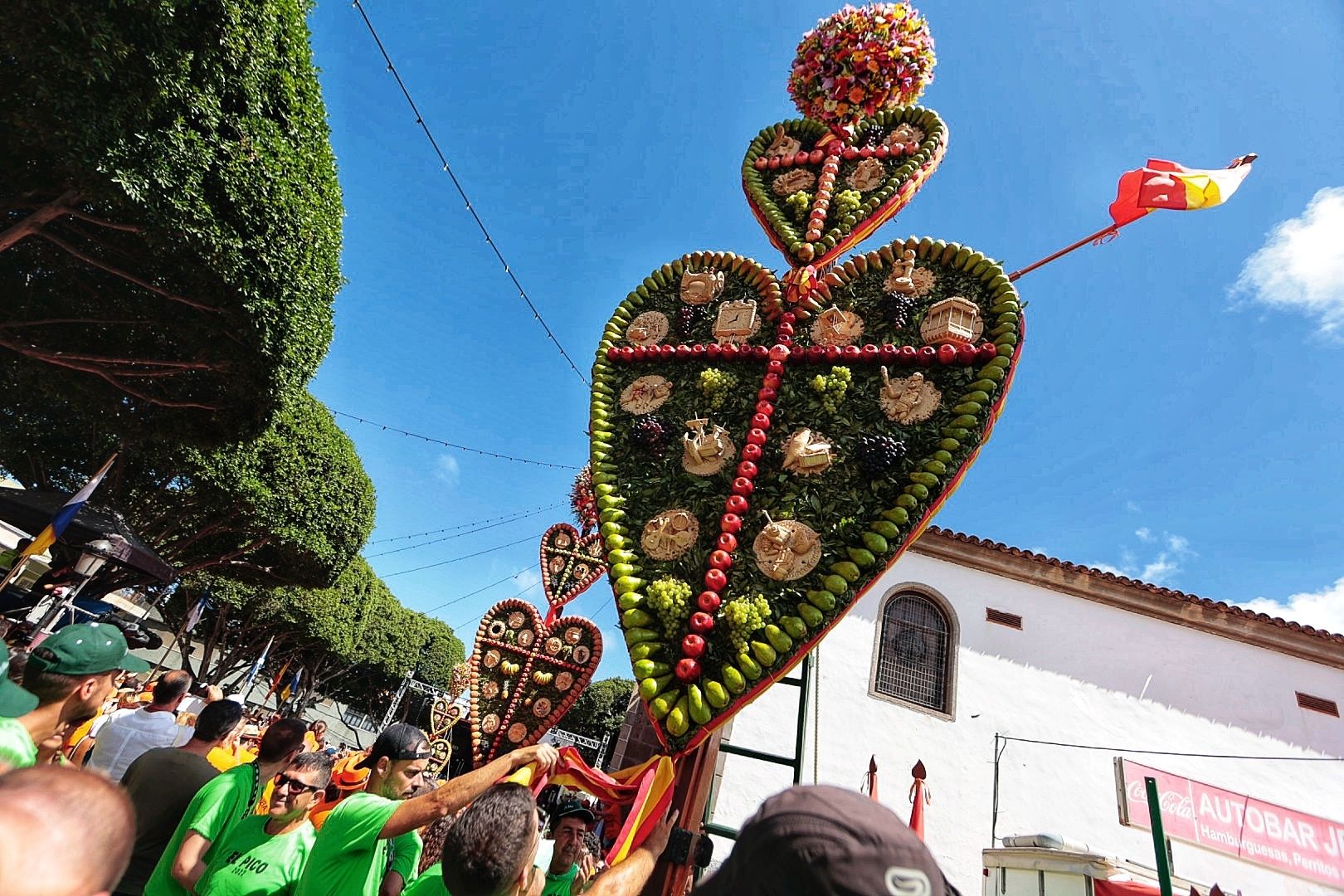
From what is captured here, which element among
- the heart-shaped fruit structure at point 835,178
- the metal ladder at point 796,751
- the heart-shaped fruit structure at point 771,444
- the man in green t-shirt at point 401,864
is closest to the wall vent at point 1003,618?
the metal ladder at point 796,751

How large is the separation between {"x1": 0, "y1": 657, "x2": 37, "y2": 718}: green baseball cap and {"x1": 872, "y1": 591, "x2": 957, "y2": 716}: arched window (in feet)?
29.2

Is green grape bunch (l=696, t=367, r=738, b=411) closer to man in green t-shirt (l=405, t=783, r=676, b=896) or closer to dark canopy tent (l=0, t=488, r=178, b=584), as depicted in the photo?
man in green t-shirt (l=405, t=783, r=676, b=896)

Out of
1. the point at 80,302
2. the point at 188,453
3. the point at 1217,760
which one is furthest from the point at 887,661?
the point at 188,453

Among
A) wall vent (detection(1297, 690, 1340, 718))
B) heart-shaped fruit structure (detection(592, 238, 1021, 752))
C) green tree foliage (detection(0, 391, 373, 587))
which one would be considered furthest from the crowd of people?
wall vent (detection(1297, 690, 1340, 718))

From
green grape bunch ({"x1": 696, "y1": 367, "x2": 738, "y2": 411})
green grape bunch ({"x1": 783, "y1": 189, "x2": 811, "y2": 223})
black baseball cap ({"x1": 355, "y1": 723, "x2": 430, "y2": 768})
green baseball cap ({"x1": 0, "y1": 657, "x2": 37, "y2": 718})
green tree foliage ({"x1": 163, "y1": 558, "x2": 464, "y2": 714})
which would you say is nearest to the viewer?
green baseball cap ({"x1": 0, "y1": 657, "x2": 37, "y2": 718})

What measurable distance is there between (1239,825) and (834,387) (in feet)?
30.8

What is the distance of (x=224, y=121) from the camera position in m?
5.45

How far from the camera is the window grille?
9086 mm

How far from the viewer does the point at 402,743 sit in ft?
9.11

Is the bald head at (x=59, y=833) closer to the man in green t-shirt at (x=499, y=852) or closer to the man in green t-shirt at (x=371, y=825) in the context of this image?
the man in green t-shirt at (x=499, y=852)

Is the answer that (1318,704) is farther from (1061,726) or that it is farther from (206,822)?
(206,822)

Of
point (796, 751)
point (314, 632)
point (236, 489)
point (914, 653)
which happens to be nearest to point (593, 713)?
point (314, 632)

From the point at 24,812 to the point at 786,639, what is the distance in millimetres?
2474

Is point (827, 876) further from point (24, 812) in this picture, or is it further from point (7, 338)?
point (7, 338)
